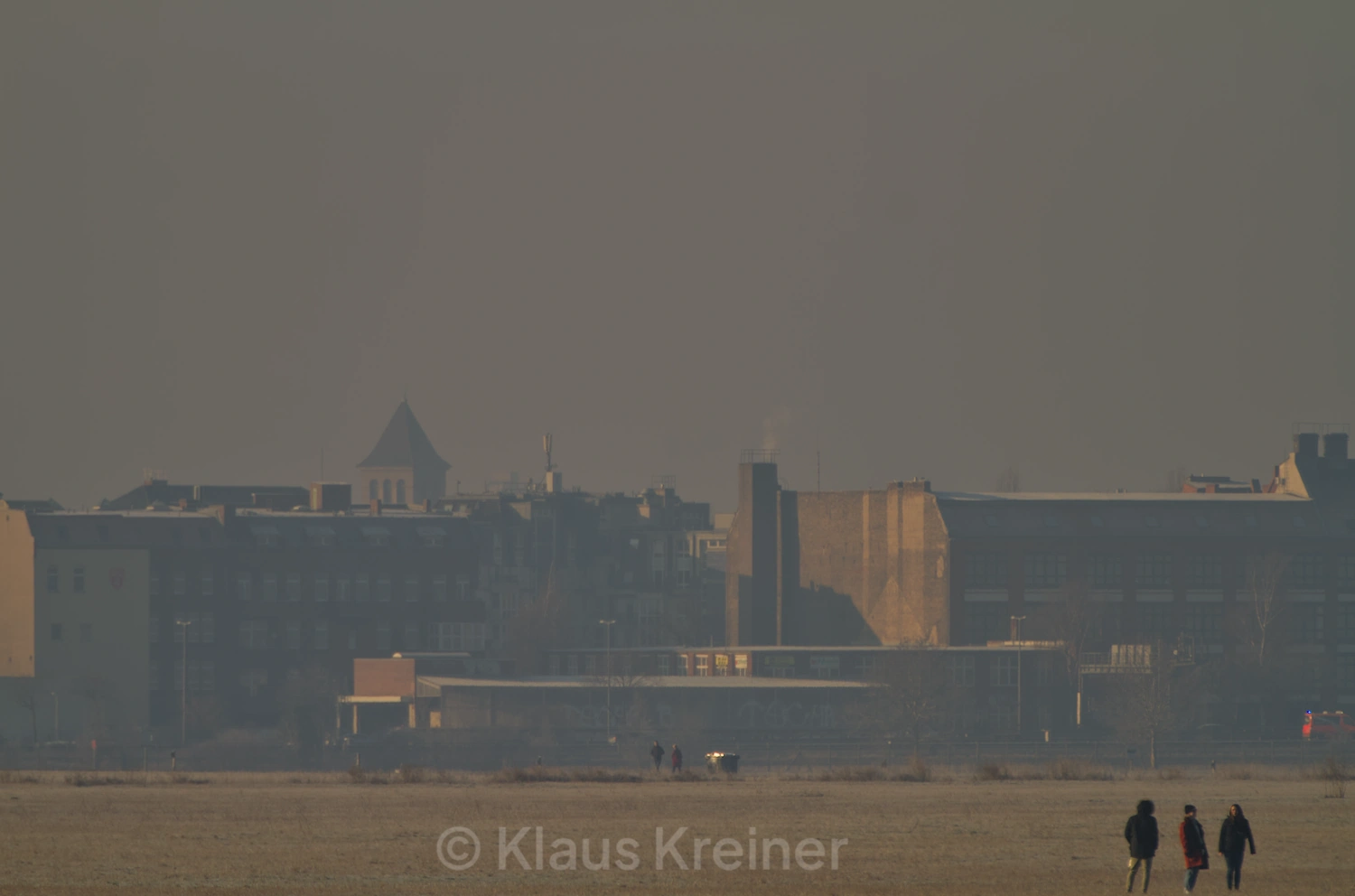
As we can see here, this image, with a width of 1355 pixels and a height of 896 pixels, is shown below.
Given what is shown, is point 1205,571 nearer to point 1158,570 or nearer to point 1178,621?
point 1158,570

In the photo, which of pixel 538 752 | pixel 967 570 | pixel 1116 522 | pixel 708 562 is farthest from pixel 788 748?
pixel 708 562

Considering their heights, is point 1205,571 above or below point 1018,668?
above

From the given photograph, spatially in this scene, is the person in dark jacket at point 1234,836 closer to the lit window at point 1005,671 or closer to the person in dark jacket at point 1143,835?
the person in dark jacket at point 1143,835

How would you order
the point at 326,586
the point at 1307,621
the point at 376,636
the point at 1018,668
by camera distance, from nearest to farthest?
the point at 1018,668 → the point at 1307,621 → the point at 326,586 → the point at 376,636

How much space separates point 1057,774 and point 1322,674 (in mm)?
75770

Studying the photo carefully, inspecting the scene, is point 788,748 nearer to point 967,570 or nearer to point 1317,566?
point 967,570

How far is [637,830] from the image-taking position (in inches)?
1832

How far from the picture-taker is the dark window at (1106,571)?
13888 centimetres

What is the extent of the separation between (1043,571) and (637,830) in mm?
94550

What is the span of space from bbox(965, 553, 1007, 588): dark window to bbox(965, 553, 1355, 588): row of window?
56 millimetres

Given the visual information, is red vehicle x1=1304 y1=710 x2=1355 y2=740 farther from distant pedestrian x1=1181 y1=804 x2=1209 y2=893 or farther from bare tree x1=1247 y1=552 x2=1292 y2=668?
distant pedestrian x1=1181 y1=804 x2=1209 y2=893

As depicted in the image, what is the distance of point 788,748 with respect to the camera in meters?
114

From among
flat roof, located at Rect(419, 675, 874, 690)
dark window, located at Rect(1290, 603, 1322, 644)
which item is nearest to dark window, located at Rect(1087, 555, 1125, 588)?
dark window, located at Rect(1290, 603, 1322, 644)

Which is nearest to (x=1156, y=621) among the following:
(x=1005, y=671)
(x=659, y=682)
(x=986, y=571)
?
(x=986, y=571)
